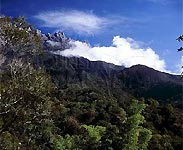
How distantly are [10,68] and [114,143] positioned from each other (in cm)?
1781

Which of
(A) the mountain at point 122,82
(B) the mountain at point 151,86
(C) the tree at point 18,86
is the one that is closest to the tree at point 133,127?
(C) the tree at point 18,86

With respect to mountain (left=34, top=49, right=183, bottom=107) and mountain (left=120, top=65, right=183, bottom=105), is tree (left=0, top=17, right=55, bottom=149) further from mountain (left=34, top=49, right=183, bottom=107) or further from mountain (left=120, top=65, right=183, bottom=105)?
mountain (left=34, top=49, right=183, bottom=107)

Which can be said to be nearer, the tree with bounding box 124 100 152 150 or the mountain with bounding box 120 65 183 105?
the tree with bounding box 124 100 152 150

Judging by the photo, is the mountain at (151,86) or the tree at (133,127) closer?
the tree at (133,127)

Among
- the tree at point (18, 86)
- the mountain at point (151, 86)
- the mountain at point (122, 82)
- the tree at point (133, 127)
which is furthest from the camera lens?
the mountain at point (122, 82)

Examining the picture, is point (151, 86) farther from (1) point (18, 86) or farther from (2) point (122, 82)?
(1) point (18, 86)

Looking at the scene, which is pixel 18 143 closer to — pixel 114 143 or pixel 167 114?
pixel 114 143

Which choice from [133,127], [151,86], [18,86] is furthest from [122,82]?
[18,86]

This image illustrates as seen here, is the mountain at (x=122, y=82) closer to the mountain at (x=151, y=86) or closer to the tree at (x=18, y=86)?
the mountain at (x=151, y=86)

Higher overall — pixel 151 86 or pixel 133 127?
pixel 151 86

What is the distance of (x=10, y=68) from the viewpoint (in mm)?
13109

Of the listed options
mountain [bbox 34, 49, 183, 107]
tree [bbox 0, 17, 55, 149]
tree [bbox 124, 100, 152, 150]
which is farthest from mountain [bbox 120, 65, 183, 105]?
tree [bbox 0, 17, 55, 149]

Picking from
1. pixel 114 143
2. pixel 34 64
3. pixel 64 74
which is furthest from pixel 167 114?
pixel 64 74

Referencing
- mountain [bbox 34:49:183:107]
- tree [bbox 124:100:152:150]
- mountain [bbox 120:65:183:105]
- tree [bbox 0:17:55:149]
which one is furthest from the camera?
mountain [bbox 34:49:183:107]
